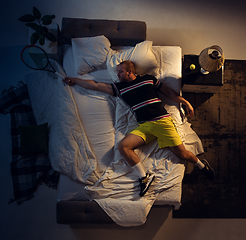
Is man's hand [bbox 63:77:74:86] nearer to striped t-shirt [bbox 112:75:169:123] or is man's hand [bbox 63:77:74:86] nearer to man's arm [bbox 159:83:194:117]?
striped t-shirt [bbox 112:75:169:123]

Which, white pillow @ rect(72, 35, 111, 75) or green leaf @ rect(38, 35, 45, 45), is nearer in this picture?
green leaf @ rect(38, 35, 45, 45)

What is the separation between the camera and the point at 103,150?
172 cm

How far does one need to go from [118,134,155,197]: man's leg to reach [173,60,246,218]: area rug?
25.2 inches

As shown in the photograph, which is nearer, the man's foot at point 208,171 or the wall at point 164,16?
the man's foot at point 208,171

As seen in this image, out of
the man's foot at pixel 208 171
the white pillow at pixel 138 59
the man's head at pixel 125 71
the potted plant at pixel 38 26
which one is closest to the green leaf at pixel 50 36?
the potted plant at pixel 38 26

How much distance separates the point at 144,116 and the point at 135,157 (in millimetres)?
420

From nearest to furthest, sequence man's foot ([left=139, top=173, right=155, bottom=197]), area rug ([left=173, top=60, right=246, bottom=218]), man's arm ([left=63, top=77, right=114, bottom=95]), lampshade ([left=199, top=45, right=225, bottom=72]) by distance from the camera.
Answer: lampshade ([left=199, top=45, right=225, bottom=72]), man's foot ([left=139, top=173, right=155, bottom=197]), man's arm ([left=63, top=77, right=114, bottom=95]), area rug ([left=173, top=60, right=246, bottom=218])

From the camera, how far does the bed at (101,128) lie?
156cm

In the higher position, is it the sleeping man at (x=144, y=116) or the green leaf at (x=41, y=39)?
the green leaf at (x=41, y=39)

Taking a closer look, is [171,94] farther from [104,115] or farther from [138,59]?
[104,115]

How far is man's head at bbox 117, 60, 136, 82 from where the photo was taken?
167cm

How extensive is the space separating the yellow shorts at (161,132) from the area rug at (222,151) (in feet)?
1.74

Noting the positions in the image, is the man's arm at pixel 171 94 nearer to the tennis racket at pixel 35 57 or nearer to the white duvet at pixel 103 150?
the white duvet at pixel 103 150

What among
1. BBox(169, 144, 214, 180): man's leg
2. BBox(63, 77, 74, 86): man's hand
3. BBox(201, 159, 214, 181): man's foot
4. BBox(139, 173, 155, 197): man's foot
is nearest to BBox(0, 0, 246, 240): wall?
BBox(63, 77, 74, 86): man's hand
